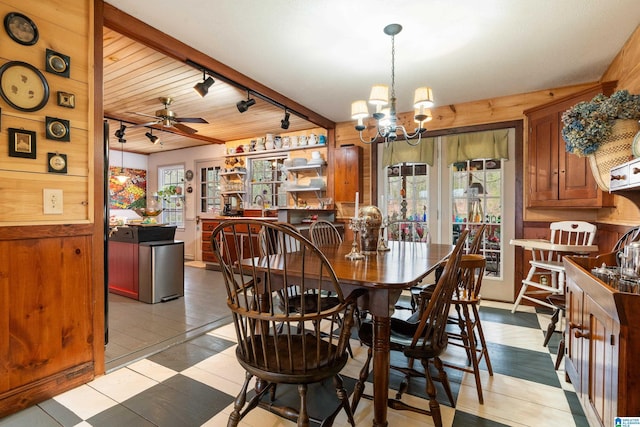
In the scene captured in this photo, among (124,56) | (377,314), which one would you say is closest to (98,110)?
(124,56)

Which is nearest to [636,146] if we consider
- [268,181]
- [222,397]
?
[222,397]

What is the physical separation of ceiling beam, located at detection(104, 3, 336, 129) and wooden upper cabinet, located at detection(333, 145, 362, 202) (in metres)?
1.28

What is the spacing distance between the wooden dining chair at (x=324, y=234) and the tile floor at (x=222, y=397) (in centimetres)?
98

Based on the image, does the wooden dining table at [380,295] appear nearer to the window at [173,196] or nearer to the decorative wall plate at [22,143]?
the decorative wall plate at [22,143]

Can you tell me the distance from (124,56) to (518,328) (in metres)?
4.42

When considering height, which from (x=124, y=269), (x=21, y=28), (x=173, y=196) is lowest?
(x=124, y=269)

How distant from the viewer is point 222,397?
1856 millimetres

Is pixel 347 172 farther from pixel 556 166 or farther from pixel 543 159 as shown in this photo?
pixel 556 166

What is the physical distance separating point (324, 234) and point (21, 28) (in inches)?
97.3

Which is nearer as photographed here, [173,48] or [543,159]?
[173,48]

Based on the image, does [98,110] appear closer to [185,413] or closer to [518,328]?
[185,413]

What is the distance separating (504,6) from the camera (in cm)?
214

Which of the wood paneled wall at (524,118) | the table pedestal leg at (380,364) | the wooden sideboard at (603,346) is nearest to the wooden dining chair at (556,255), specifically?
the wood paneled wall at (524,118)

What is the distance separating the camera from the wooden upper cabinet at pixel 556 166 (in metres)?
3.00
